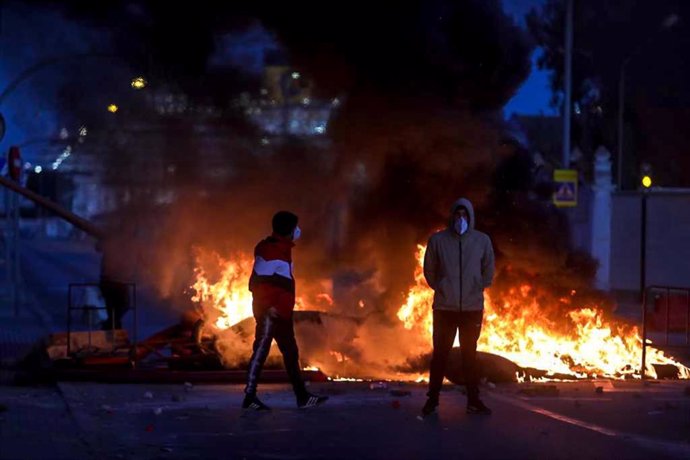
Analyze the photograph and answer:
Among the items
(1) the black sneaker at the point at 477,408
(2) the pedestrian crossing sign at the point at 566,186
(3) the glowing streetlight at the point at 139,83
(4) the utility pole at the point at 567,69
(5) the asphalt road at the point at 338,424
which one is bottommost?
(5) the asphalt road at the point at 338,424

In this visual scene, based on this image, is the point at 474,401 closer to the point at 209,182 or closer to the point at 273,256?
the point at 273,256

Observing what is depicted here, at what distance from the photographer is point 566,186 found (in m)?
20.6

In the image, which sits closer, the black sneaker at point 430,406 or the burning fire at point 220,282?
the black sneaker at point 430,406

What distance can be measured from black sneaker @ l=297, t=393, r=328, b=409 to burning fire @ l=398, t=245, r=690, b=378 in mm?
2957

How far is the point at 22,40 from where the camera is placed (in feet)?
40.9

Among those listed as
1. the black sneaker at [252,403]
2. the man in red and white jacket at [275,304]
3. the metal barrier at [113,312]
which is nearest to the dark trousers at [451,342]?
the man in red and white jacket at [275,304]

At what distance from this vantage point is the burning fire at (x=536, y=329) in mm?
11211

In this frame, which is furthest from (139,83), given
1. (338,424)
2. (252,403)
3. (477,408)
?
(477,408)

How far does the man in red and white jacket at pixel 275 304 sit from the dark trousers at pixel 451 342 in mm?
1001

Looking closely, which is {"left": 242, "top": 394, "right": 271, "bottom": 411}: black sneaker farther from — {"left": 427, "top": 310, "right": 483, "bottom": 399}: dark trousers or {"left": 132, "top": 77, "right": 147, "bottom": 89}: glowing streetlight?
{"left": 132, "top": 77, "right": 147, "bottom": 89}: glowing streetlight

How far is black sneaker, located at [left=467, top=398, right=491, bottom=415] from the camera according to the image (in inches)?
320

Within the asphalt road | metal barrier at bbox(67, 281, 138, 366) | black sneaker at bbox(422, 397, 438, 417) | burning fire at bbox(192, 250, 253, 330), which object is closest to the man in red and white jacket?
the asphalt road

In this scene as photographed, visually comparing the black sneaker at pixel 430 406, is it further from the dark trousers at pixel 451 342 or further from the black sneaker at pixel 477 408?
the black sneaker at pixel 477 408

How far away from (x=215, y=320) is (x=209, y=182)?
1415mm
